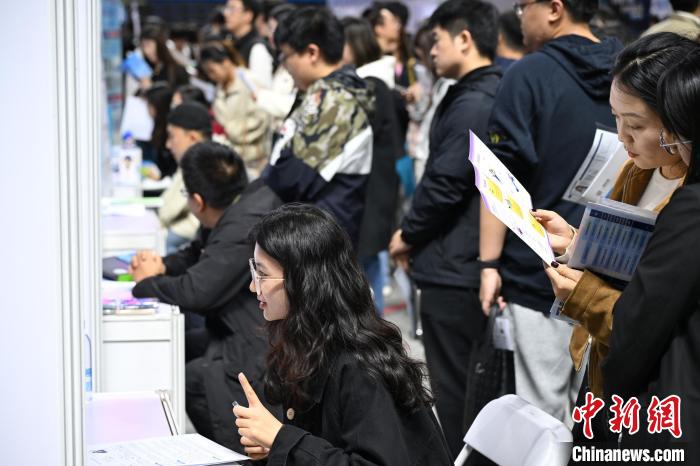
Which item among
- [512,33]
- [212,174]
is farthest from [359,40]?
[212,174]

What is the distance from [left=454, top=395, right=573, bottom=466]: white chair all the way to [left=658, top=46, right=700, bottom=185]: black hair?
569mm

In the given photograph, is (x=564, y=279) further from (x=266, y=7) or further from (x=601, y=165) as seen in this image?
(x=266, y=7)

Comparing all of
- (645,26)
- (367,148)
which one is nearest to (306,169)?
(367,148)

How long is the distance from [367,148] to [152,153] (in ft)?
11.9

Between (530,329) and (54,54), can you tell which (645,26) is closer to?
(530,329)

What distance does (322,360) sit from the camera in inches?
74.4

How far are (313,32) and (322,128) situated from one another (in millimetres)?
437

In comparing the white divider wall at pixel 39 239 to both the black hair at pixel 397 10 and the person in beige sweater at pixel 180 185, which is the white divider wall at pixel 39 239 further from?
the black hair at pixel 397 10

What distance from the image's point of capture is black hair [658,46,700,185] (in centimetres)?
170

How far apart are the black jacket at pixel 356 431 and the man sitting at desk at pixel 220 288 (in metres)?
1.07

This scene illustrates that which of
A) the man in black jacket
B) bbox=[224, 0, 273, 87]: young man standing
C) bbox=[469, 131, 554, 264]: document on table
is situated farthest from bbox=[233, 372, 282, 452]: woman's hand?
bbox=[224, 0, 273, 87]: young man standing

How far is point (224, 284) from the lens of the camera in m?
3.12

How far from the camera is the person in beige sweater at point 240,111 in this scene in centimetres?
614

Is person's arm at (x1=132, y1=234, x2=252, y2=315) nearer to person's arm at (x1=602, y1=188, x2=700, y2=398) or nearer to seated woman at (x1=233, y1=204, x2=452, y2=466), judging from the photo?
seated woman at (x1=233, y1=204, x2=452, y2=466)
